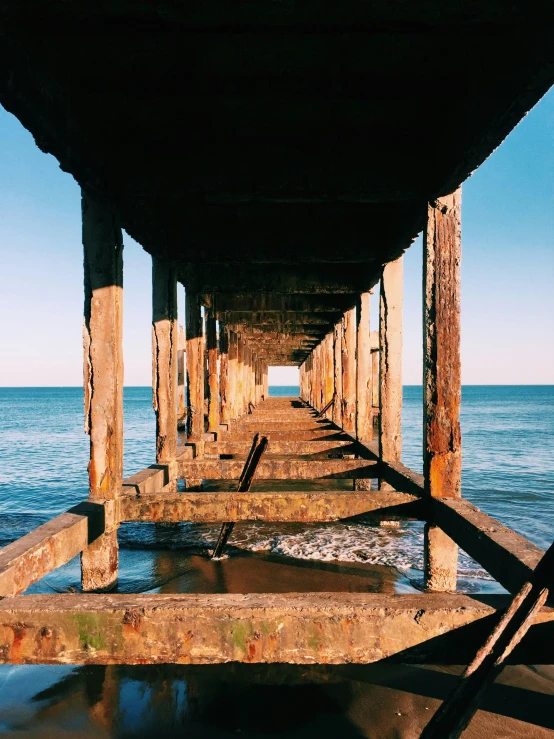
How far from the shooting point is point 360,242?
5.91 metres

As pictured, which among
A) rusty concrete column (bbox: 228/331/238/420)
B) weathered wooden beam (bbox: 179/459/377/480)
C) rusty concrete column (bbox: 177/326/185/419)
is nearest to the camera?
weathered wooden beam (bbox: 179/459/377/480)

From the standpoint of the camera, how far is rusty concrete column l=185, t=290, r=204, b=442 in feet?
25.4

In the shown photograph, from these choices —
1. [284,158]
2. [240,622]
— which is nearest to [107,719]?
[240,622]

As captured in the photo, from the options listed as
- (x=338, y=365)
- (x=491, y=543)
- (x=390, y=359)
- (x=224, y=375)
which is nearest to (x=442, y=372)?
(x=491, y=543)

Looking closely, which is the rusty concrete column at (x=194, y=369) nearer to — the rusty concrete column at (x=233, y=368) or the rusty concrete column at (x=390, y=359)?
the rusty concrete column at (x=390, y=359)

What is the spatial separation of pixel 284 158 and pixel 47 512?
1099 centimetres

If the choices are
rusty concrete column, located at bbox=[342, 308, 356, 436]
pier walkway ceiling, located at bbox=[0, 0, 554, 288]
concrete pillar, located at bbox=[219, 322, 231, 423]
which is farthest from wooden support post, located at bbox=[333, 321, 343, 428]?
pier walkway ceiling, located at bbox=[0, 0, 554, 288]

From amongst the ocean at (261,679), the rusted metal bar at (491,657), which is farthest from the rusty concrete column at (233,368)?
the rusted metal bar at (491,657)

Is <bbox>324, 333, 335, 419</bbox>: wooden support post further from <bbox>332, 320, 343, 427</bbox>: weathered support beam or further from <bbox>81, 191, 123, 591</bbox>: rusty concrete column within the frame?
<bbox>81, 191, 123, 591</bbox>: rusty concrete column

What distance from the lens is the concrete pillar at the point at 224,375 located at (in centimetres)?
1288

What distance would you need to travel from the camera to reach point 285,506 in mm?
3949

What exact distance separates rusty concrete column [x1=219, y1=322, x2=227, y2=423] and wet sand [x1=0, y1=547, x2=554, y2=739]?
31.3ft

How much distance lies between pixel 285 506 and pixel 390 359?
8.95 ft

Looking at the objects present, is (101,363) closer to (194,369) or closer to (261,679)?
(261,679)
